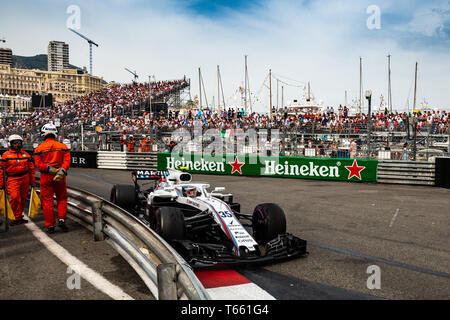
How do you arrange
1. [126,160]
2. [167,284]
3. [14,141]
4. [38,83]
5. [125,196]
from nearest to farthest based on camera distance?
[167,284] < [14,141] < [125,196] < [126,160] < [38,83]

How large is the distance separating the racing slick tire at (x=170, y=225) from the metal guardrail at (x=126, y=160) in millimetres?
13060

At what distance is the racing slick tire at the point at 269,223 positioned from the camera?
564cm

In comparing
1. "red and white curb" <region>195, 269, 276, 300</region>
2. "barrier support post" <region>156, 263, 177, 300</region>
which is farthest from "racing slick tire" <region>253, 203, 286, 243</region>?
"barrier support post" <region>156, 263, 177, 300</region>

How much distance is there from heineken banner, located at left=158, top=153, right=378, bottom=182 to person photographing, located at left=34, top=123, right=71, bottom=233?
274 inches

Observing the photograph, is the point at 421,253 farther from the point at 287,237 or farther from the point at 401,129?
the point at 401,129

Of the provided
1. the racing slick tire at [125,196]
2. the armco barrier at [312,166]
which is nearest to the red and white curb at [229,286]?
the racing slick tire at [125,196]

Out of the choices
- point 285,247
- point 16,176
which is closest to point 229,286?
point 285,247

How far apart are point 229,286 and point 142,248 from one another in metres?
1.06

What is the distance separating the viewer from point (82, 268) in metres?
4.66

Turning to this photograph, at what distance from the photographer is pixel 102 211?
18.4ft

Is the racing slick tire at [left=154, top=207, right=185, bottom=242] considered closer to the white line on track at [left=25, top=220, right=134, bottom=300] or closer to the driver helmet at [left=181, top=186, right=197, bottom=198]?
the white line on track at [left=25, top=220, right=134, bottom=300]

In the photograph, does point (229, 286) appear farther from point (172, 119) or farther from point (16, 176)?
point (172, 119)

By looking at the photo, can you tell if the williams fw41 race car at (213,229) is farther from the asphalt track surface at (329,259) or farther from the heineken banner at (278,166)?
the heineken banner at (278,166)
